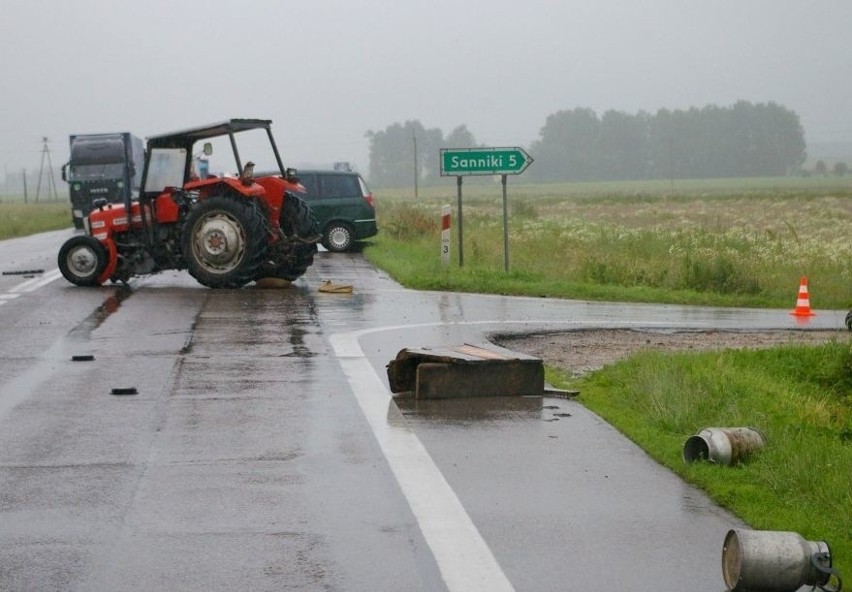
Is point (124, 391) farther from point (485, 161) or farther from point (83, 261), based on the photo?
point (485, 161)

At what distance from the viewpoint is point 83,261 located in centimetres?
2106

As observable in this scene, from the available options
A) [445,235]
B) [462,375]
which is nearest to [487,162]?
[445,235]

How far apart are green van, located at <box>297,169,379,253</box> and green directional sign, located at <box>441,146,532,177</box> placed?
8.36 m

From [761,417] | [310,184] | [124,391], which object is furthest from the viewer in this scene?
[310,184]

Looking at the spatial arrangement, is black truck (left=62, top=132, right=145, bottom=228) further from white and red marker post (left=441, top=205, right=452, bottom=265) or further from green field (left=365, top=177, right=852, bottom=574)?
white and red marker post (left=441, top=205, right=452, bottom=265)

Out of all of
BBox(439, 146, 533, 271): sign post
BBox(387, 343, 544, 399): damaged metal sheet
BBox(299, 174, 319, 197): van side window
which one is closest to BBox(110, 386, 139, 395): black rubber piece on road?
BBox(387, 343, 544, 399): damaged metal sheet

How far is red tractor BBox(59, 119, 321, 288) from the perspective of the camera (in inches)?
805

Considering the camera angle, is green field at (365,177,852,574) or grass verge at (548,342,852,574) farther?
green field at (365,177,852,574)

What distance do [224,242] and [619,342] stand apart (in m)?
7.94

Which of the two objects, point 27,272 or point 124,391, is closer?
point 124,391

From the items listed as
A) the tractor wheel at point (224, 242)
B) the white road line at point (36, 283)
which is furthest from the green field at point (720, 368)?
the white road line at point (36, 283)

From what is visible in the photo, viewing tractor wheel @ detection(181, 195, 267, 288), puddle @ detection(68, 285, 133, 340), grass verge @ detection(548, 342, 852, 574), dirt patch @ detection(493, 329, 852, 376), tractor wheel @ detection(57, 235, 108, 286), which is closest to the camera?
grass verge @ detection(548, 342, 852, 574)

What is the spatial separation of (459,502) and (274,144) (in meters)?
16.0

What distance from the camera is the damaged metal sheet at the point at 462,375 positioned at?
10383mm
